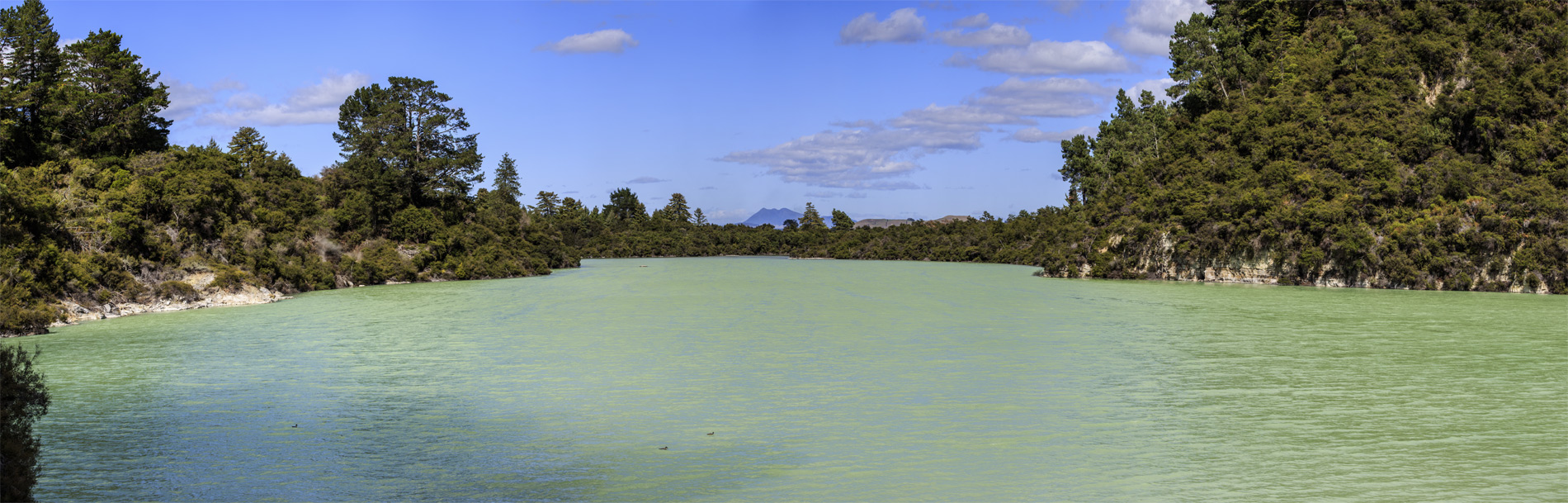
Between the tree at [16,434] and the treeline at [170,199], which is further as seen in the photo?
the treeline at [170,199]

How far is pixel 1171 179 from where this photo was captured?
60.8 meters

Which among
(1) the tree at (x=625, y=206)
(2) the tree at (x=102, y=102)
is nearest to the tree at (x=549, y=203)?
(1) the tree at (x=625, y=206)

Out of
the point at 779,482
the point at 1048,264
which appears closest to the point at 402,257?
the point at 1048,264

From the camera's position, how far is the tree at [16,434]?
7.53 metres

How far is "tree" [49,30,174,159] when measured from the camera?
38062mm

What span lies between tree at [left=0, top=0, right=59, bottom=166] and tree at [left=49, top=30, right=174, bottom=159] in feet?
2.26

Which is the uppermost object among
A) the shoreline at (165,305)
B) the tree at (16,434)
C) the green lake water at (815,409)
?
the tree at (16,434)

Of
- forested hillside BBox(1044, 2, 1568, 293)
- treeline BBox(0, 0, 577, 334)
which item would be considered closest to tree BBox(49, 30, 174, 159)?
treeline BBox(0, 0, 577, 334)

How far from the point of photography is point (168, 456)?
464 inches

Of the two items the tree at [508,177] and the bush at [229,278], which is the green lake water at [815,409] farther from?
the tree at [508,177]

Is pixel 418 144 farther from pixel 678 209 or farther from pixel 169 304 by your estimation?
pixel 678 209

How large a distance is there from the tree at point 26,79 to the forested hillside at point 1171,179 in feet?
0.32

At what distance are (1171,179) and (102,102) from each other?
57.4m

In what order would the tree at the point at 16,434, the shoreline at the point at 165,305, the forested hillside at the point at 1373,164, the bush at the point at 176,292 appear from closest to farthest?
1. the tree at the point at 16,434
2. the shoreline at the point at 165,305
3. the bush at the point at 176,292
4. the forested hillside at the point at 1373,164
